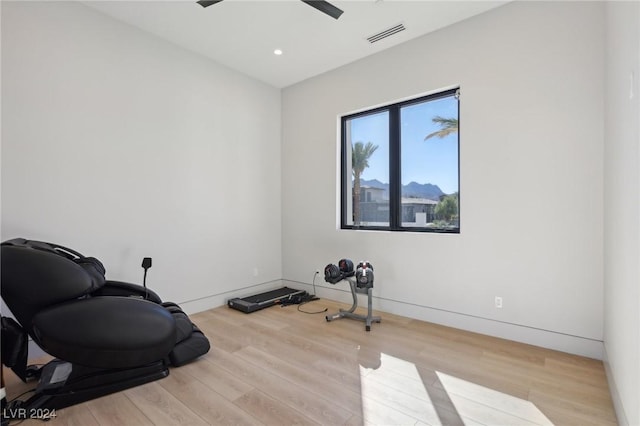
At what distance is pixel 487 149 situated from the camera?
2.90m

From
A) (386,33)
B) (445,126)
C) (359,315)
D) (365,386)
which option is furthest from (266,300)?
(386,33)

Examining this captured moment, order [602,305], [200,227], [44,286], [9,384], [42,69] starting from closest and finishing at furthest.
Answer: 1. [44,286]
2. [9,384]
3. [602,305]
4. [42,69]
5. [200,227]

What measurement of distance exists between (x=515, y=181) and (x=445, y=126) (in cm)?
96

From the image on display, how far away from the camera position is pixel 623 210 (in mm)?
1649

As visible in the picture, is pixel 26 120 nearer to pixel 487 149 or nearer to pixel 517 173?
pixel 487 149

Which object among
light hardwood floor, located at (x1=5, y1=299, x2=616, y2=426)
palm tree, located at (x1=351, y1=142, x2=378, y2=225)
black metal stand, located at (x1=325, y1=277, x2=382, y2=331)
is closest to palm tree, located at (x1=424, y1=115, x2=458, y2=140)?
palm tree, located at (x1=351, y1=142, x2=378, y2=225)

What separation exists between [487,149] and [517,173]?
343 millimetres

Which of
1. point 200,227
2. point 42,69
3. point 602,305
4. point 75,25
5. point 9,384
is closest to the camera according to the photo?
point 9,384

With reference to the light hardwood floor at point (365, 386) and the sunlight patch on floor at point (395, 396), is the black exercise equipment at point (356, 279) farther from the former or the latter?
the sunlight patch on floor at point (395, 396)

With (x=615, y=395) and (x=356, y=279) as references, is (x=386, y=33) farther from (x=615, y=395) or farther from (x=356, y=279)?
(x=615, y=395)

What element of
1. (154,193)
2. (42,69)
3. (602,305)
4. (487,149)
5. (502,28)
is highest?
(502,28)

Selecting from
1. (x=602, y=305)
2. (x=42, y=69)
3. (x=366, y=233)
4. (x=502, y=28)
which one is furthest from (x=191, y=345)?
(x=502, y=28)

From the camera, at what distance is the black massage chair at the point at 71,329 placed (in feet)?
5.85

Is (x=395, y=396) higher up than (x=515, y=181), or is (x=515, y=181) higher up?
(x=515, y=181)
